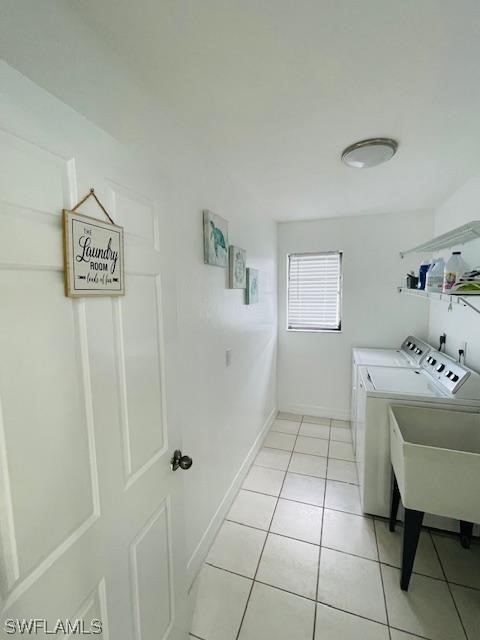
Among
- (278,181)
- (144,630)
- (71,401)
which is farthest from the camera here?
(278,181)

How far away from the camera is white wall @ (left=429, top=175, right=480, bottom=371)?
188 centimetres

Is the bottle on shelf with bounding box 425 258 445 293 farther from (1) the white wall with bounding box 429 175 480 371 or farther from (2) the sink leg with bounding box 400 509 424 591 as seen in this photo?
(2) the sink leg with bounding box 400 509 424 591

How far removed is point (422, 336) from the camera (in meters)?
2.94

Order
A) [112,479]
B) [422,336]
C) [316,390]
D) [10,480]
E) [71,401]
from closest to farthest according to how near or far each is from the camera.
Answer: [10,480], [71,401], [112,479], [422,336], [316,390]

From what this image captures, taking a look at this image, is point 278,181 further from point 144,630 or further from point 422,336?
point 144,630

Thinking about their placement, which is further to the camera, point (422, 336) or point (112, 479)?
point (422, 336)

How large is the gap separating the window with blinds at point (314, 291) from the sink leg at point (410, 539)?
2078 millimetres

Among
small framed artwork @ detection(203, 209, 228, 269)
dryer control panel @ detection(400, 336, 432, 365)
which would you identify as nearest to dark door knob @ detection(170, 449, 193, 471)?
small framed artwork @ detection(203, 209, 228, 269)

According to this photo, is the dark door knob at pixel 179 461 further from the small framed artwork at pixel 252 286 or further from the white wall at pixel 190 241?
the small framed artwork at pixel 252 286

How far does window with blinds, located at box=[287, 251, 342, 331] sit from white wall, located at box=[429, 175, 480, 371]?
971 millimetres

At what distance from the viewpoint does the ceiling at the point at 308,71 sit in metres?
0.81

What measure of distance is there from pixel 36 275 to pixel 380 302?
319 cm

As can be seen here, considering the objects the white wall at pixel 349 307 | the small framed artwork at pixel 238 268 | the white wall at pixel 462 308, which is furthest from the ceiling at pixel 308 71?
the white wall at pixel 349 307

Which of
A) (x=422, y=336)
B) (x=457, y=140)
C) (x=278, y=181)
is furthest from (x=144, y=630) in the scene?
(x=422, y=336)
